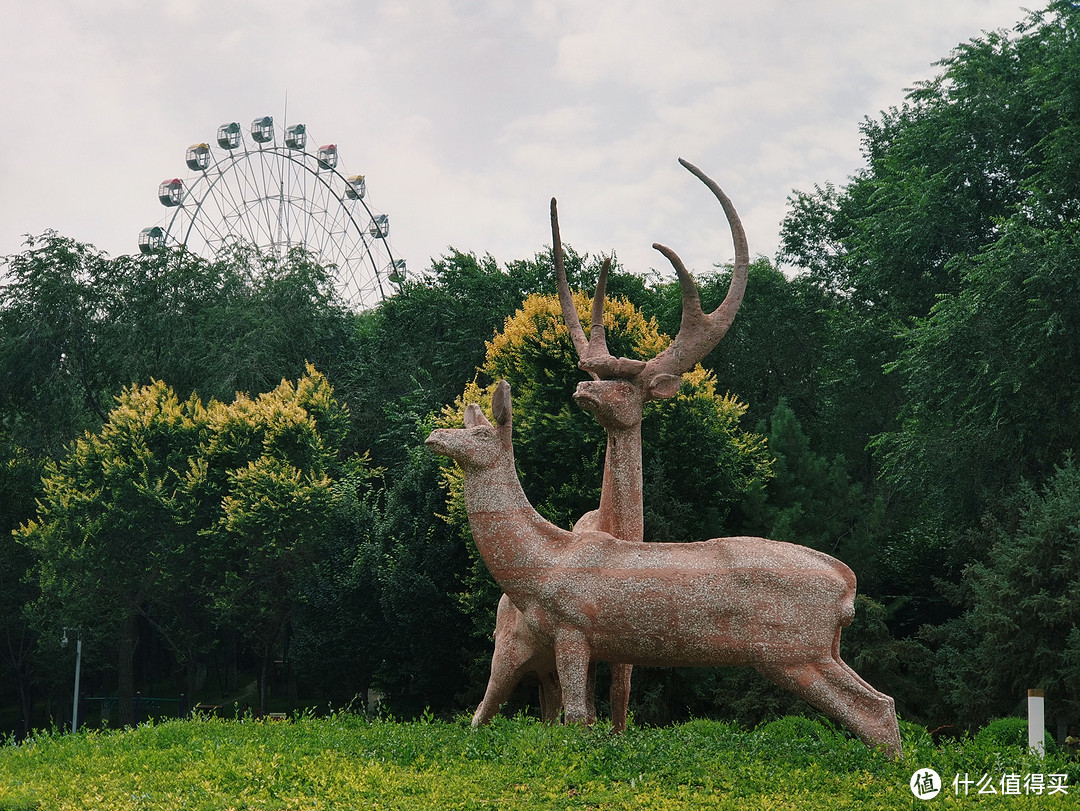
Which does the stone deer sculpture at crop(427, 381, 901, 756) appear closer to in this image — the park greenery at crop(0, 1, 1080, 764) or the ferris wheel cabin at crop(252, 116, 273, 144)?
the park greenery at crop(0, 1, 1080, 764)

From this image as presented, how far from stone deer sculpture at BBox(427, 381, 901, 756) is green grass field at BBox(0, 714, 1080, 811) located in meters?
0.54

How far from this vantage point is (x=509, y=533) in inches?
404

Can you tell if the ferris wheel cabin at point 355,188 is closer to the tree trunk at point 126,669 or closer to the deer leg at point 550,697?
the tree trunk at point 126,669

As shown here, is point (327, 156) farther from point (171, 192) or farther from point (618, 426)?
point (618, 426)

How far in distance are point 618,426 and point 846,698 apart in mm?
3271

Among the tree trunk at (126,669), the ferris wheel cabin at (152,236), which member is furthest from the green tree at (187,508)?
the ferris wheel cabin at (152,236)

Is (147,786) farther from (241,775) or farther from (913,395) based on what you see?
(913,395)

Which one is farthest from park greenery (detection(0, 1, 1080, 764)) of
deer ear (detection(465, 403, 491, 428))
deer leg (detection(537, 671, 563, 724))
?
deer ear (detection(465, 403, 491, 428))

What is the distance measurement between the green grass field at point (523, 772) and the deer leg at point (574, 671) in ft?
0.80

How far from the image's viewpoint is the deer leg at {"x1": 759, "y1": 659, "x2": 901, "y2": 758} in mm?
9492

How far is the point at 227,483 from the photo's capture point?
2602 cm

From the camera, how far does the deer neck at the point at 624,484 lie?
11.1 meters

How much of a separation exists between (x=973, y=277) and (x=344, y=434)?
14.8 meters

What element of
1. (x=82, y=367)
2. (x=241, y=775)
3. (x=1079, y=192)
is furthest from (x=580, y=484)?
(x=82, y=367)
